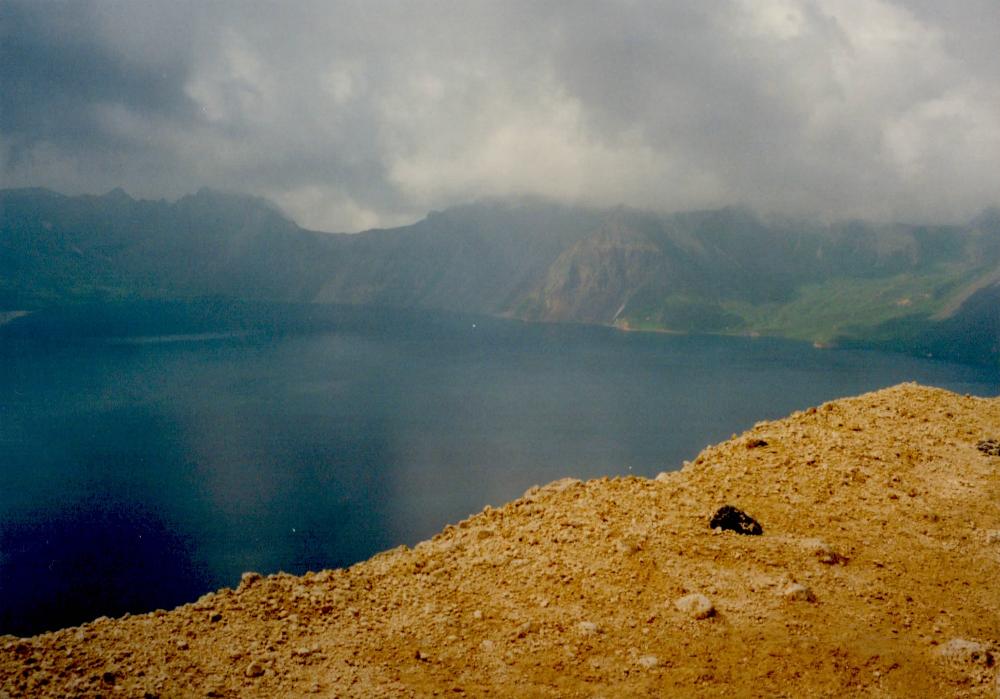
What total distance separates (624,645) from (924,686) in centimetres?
384

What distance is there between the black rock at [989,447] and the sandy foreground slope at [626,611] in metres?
1.64

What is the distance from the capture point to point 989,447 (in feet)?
51.1

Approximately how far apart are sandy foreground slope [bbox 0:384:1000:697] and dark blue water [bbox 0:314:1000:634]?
3009 inches

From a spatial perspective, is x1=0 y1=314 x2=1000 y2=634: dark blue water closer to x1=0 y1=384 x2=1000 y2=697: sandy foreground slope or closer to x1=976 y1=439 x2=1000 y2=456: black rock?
x1=0 y1=384 x2=1000 y2=697: sandy foreground slope

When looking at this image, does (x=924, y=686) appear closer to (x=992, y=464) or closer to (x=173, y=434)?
(x=992, y=464)

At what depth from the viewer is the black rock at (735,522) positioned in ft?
38.7

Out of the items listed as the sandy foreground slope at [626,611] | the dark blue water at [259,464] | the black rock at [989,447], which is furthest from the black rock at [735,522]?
the dark blue water at [259,464]

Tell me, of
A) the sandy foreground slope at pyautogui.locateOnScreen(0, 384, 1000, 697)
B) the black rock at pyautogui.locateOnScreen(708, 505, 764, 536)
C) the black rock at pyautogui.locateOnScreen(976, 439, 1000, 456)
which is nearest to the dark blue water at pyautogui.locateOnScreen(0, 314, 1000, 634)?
the sandy foreground slope at pyautogui.locateOnScreen(0, 384, 1000, 697)

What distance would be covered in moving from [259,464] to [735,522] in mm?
121428

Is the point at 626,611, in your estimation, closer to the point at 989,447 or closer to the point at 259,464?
the point at 989,447

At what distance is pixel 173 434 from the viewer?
140 metres

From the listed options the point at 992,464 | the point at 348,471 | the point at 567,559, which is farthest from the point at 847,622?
the point at 348,471

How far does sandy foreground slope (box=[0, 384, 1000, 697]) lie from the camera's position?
27.1 feet

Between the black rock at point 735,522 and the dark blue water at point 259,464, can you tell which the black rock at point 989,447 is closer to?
the black rock at point 735,522
